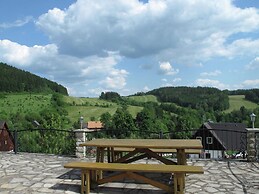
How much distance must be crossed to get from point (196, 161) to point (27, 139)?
30.3 meters

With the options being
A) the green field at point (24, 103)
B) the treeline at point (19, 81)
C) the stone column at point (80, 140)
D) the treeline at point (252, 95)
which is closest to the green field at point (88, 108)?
the green field at point (24, 103)

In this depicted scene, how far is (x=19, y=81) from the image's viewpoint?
82562 millimetres

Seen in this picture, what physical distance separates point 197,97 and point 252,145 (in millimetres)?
87484

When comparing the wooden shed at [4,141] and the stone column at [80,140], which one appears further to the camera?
the wooden shed at [4,141]

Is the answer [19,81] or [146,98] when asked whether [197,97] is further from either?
[19,81]

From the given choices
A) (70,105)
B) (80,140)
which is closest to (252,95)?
(70,105)

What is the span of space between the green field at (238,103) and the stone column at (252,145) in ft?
270

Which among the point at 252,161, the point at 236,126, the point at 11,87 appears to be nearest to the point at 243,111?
the point at 236,126

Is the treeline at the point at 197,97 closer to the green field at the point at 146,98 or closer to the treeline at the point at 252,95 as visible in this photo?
the green field at the point at 146,98

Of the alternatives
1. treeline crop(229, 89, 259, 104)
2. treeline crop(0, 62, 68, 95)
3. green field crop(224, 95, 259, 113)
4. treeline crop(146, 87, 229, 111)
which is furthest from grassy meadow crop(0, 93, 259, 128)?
treeline crop(146, 87, 229, 111)

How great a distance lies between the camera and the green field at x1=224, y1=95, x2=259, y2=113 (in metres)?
89.0

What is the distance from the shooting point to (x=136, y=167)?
5848mm

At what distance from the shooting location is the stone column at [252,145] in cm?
894

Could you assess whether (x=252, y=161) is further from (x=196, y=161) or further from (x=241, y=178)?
(x=241, y=178)
